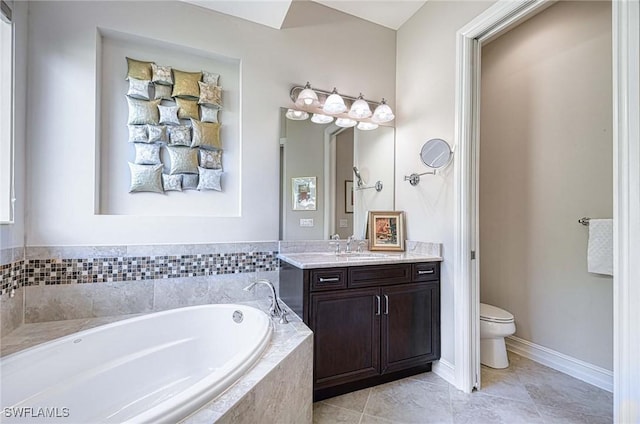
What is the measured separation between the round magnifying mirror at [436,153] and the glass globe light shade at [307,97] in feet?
3.16

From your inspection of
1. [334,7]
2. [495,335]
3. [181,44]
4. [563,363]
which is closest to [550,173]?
[495,335]

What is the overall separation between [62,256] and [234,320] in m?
1.12

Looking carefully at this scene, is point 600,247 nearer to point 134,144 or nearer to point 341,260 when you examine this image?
point 341,260

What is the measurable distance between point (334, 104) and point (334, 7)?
0.89 meters

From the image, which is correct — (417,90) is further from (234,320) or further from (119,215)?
(119,215)

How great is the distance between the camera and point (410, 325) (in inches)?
83.9

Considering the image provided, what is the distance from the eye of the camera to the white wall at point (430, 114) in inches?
85.6

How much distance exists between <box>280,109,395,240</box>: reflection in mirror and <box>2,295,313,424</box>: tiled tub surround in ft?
2.84

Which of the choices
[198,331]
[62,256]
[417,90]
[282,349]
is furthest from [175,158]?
[417,90]

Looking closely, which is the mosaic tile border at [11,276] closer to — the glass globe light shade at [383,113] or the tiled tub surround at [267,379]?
the tiled tub surround at [267,379]

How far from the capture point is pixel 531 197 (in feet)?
8.34

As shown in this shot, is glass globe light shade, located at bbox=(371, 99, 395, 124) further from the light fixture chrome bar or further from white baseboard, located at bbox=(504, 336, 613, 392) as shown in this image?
white baseboard, located at bbox=(504, 336, 613, 392)

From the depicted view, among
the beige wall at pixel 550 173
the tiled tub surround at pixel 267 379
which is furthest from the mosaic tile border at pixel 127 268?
the beige wall at pixel 550 173

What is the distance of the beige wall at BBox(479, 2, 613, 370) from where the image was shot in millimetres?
2122
